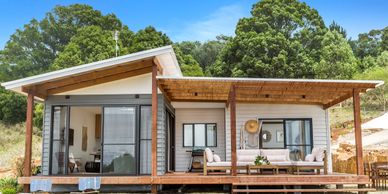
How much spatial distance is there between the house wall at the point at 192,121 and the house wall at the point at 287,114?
880 millimetres

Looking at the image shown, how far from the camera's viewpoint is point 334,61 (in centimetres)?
3003

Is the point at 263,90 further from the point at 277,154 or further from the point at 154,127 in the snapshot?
the point at 154,127

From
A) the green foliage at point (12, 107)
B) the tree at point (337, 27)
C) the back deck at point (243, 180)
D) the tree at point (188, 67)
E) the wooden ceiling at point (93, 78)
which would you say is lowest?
the back deck at point (243, 180)

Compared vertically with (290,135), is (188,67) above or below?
above

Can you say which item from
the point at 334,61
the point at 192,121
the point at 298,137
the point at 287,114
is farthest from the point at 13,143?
the point at 334,61

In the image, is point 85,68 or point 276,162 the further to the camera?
point 276,162

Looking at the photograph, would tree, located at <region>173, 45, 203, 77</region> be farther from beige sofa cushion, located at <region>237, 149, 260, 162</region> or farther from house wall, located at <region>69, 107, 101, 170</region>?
beige sofa cushion, located at <region>237, 149, 260, 162</region>

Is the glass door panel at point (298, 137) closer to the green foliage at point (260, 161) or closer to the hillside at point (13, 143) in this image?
the green foliage at point (260, 161)

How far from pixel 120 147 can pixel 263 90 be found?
3.96 meters

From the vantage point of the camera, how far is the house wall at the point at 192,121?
48.1 ft

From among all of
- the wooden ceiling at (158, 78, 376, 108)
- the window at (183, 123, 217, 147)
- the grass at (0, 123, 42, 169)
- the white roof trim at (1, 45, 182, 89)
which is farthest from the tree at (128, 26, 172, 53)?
the white roof trim at (1, 45, 182, 89)

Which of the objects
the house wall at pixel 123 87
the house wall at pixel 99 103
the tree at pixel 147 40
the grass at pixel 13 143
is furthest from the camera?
the tree at pixel 147 40

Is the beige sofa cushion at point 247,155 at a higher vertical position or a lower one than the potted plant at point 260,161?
higher

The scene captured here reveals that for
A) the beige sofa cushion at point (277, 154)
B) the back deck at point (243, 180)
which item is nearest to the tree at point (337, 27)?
the beige sofa cushion at point (277, 154)
